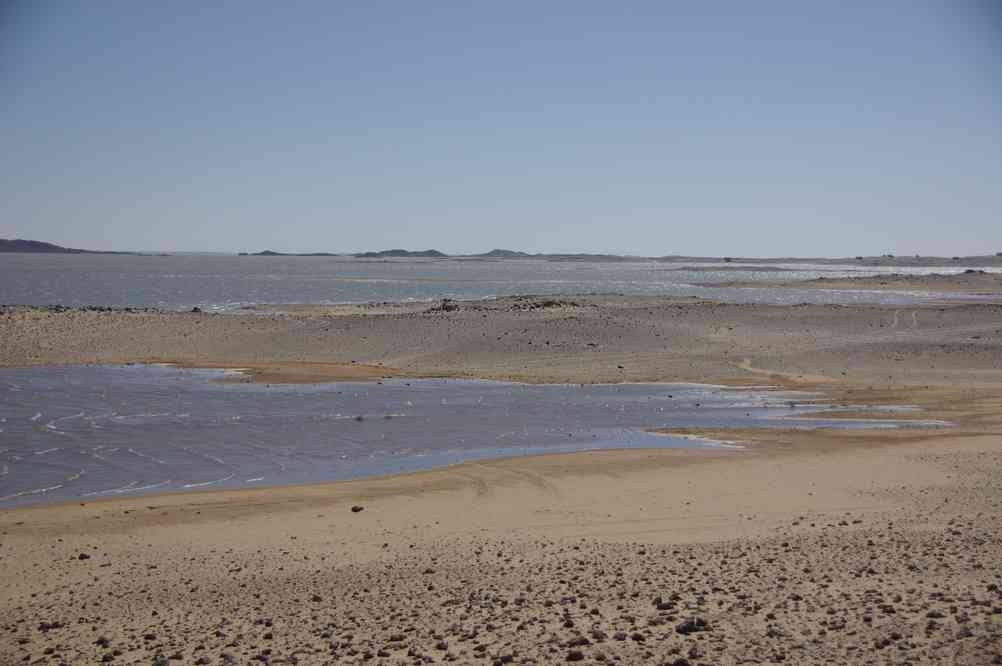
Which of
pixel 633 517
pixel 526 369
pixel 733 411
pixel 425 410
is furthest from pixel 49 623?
pixel 526 369

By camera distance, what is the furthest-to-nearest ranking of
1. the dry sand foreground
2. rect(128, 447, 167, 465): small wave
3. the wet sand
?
1. the wet sand
2. rect(128, 447, 167, 465): small wave
3. the dry sand foreground

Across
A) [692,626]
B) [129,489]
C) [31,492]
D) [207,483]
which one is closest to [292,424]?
[207,483]

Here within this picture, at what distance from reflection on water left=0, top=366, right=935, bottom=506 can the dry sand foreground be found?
1603mm

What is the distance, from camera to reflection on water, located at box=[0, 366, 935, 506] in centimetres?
1541

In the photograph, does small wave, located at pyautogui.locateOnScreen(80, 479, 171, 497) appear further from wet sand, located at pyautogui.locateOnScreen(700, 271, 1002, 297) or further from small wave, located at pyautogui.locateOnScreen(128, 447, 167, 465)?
wet sand, located at pyautogui.locateOnScreen(700, 271, 1002, 297)

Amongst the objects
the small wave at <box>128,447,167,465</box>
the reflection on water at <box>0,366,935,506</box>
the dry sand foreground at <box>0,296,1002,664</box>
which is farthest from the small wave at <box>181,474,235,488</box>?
the small wave at <box>128,447,167,465</box>

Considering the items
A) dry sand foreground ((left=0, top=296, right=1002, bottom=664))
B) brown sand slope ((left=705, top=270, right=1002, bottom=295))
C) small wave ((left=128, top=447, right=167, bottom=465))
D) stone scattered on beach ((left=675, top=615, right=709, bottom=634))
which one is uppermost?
brown sand slope ((left=705, top=270, right=1002, bottom=295))

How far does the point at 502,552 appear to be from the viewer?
33.4 feet

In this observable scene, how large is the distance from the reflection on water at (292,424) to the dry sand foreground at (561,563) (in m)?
1.60

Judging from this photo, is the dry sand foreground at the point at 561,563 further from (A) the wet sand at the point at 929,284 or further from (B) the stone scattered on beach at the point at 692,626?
(A) the wet sand at the point at 929,284

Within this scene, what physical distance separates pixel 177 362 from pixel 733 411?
756 inches

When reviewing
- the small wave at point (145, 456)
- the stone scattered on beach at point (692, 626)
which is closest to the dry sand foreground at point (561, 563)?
the stone scattered on beach at point (692, 626)

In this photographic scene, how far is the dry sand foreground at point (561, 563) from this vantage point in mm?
7090

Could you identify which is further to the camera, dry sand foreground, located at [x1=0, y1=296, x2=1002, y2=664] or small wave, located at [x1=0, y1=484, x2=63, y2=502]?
small wave, located at [x1=0, y1=484, x2=63, y2=502]
